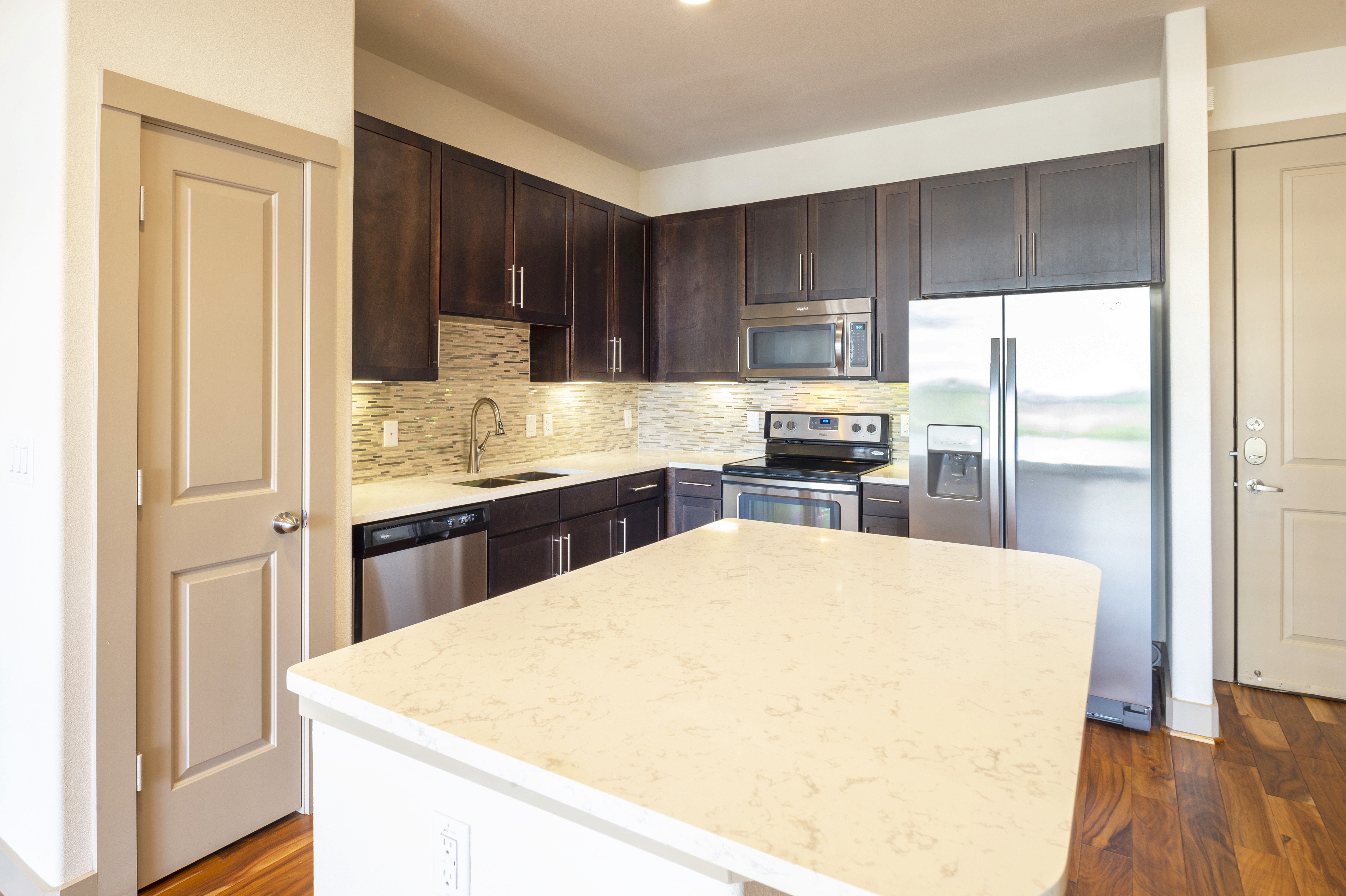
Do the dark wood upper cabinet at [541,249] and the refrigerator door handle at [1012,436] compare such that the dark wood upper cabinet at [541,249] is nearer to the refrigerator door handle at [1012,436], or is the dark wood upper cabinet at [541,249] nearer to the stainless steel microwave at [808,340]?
the stainless steel microwave at [808,340]

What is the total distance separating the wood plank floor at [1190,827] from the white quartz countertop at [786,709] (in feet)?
2.80

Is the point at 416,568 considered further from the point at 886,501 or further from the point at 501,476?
the point at 886,501

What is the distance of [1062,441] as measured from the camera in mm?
2900

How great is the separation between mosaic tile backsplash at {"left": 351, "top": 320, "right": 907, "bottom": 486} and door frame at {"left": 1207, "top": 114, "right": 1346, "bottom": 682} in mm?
1367

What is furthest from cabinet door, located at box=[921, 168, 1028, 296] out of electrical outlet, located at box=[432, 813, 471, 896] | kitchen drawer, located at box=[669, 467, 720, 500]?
electrical outlet, located at box=[432, 813, 471, 896]

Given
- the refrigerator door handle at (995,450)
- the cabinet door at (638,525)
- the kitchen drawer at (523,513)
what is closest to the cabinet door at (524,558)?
the kitchen drawer at (523,513)

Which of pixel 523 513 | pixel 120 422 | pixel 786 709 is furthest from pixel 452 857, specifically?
pixel 523 513

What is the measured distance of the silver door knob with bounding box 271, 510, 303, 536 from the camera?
2.13 meters

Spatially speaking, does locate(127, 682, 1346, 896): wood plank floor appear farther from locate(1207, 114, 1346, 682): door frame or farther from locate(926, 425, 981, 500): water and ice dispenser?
locate(926, 425, 981, 500): water and ice dispenser

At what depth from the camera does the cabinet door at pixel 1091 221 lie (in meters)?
3.03

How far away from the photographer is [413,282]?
9.04 ft

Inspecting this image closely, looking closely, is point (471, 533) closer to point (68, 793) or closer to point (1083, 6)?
point (68, 793)

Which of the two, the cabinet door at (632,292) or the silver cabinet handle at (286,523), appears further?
the cabinet door at (632,292)

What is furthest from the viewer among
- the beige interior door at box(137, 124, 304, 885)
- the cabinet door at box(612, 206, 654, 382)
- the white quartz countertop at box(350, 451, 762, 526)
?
the cabinet door at box(612, 206, 654, 382)
